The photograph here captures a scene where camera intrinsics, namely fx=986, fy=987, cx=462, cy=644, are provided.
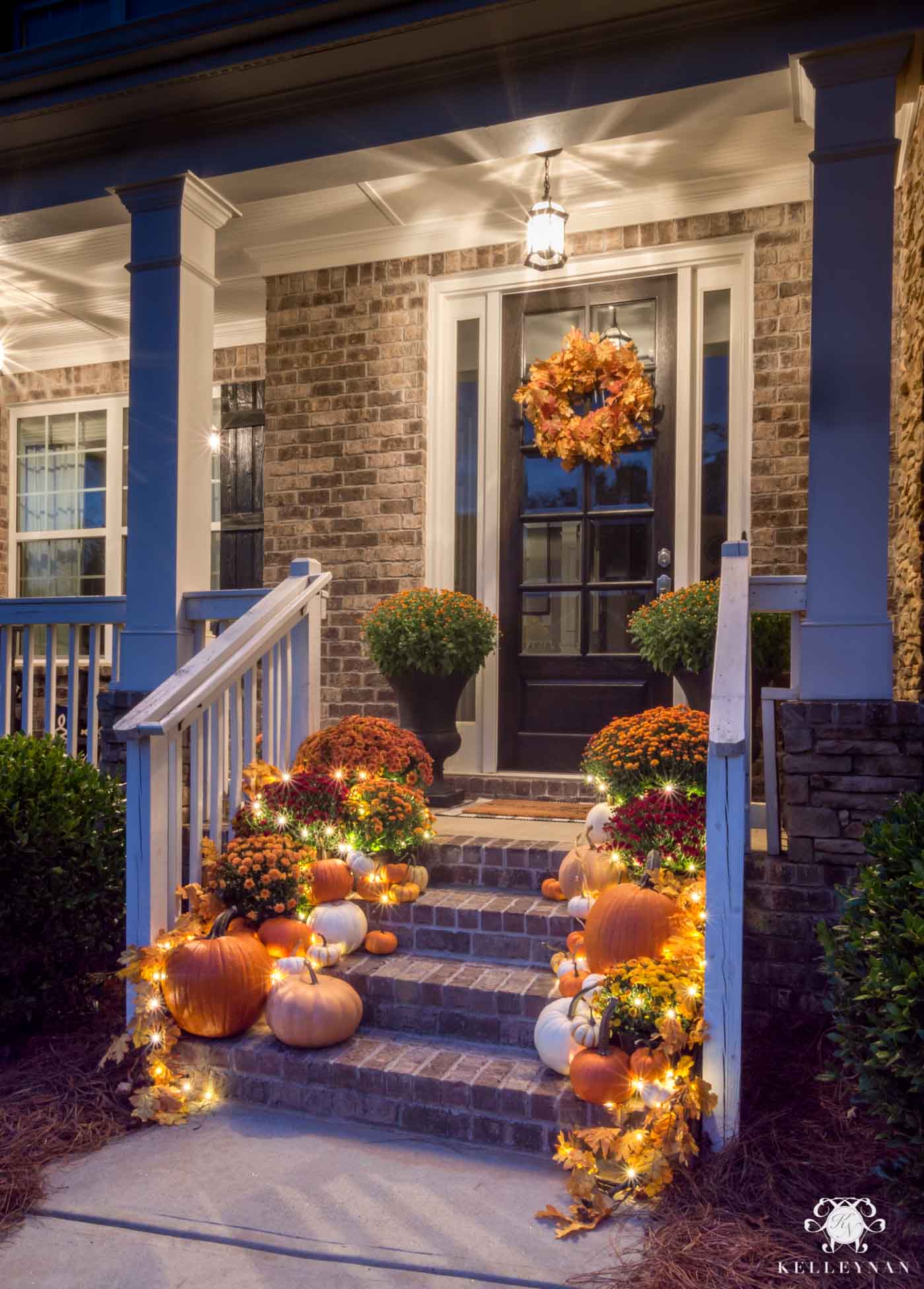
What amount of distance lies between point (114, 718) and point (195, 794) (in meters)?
0.96

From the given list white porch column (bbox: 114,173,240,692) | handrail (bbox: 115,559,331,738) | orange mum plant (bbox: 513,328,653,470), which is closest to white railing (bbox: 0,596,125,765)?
white porch column (bbox: 114,173,240,692)

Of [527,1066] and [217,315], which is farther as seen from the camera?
[217,315]

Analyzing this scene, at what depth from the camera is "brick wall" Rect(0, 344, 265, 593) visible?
7.40 m

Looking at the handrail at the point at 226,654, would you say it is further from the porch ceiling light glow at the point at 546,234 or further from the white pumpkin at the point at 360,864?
the porch ceiling light glow at the point at 546,234

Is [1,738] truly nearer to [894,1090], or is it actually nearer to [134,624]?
[134,624]

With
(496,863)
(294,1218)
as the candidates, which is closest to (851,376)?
(496,863)

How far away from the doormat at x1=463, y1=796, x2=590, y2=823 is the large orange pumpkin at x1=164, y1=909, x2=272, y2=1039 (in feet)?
5.11

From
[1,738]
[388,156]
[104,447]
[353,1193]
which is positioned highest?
[388,156]

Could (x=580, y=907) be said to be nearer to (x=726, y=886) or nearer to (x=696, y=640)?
(x=726, y=886)

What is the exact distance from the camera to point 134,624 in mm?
4156

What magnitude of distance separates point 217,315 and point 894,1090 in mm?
6052

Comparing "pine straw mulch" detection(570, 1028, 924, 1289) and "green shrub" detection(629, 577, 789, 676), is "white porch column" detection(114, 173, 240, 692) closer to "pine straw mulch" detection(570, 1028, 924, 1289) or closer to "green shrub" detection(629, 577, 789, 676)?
"green shrub" detection(629, 577, 789, 676)

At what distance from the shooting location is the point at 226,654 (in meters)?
3.51

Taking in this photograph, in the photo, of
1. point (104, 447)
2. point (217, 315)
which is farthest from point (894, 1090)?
point (104, 447)
